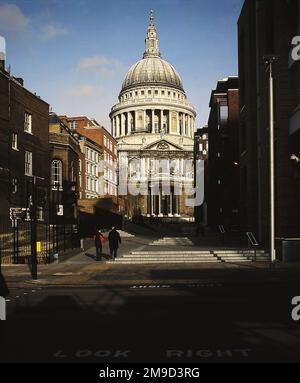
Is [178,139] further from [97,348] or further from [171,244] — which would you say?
[97,348]

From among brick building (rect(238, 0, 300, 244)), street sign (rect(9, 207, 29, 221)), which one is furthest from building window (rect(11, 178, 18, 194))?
brick building (rect(238, 0, 300, 244))

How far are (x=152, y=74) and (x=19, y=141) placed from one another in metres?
133

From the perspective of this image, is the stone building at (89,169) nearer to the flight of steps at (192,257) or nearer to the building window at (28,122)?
the building window at (28,122)

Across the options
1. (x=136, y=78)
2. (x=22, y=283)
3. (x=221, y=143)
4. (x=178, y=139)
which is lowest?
(x=22, y=283)

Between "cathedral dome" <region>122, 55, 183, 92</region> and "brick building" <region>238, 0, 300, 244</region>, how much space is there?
127m

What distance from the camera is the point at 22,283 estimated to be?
18.6m

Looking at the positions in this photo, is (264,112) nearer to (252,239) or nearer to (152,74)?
(252,239)

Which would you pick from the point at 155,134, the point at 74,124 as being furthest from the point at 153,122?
the point at 74,124

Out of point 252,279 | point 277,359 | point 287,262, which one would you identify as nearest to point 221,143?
point 287,262

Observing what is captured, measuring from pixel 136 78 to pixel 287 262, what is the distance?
14997 cm

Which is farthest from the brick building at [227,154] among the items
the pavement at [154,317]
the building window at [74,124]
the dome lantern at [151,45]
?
the dome lantern at [151,45]

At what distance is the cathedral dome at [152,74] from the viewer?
165 m

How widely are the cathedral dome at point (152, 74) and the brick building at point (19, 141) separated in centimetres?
12457

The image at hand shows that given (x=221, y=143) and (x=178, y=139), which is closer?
(x=221, y=143)
